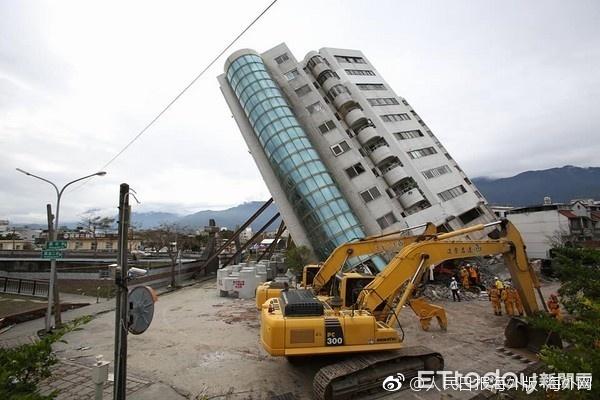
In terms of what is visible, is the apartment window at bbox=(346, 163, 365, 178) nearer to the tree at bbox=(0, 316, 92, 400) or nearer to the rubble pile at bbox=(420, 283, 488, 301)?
the rubble pile at bbox=(420, 283, 488, 301)

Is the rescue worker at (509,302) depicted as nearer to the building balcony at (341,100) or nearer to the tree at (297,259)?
the tree at (297,259)

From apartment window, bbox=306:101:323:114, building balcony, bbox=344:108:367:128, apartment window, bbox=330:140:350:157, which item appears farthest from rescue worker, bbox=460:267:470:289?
apartment window, bbox=306:101:323:114

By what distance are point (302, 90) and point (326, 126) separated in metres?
5.98

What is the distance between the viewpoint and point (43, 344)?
4.51 m

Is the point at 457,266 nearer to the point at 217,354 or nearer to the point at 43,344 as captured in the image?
the point at 217,354

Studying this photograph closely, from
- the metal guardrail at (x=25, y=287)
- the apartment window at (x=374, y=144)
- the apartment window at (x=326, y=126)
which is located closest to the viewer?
the metal guardrail at (x=25, y=287)

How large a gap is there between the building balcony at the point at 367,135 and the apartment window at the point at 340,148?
207 cm

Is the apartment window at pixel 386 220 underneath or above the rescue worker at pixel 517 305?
above

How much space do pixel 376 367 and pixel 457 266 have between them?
935 inches

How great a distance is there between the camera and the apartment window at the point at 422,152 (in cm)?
3575

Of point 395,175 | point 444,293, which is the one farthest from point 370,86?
point 444,293

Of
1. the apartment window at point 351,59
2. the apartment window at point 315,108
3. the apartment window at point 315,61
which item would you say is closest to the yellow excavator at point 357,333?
the apartment window at point 315,108

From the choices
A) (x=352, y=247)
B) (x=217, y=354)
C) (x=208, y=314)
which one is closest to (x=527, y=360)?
(x=352, y=247)

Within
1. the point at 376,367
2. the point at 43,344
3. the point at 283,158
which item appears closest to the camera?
the point at 43,344
